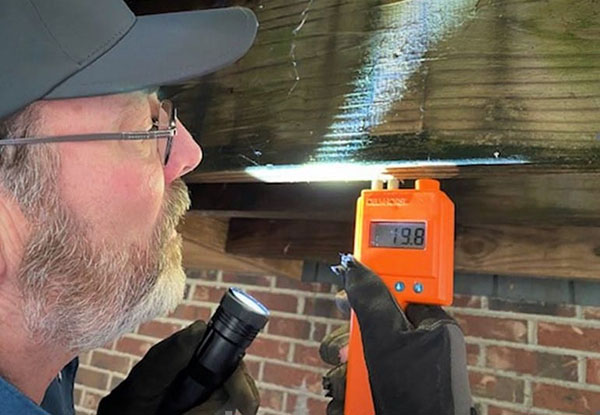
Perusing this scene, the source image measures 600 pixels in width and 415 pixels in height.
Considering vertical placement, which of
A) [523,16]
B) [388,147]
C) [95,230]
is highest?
[523,16]

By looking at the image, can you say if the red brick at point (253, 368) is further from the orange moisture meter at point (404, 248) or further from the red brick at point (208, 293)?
the orange moisture meter at point (404, 248)

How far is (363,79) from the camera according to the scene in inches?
24.1

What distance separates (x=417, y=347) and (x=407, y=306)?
5 cm

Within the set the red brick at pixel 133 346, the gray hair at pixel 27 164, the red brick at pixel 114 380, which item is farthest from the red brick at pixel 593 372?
the red brick at pixel 114 380

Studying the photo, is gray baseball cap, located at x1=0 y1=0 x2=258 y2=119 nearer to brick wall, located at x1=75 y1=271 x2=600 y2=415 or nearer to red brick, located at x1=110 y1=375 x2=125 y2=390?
brick wall, located at x1=75 y1=271 x2=600 y2=415

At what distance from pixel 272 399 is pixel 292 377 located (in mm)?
82

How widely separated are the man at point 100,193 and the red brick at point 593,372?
0.70 m

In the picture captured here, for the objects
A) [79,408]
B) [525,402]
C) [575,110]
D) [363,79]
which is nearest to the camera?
[575,110]

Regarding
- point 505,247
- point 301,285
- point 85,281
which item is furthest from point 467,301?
point 85,281

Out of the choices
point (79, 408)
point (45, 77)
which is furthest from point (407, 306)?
point (79, 408)

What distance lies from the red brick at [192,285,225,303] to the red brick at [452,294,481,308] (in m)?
0.68

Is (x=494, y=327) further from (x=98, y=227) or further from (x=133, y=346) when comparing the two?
(x=133, y=346)

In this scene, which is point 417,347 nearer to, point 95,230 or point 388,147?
point 388,147

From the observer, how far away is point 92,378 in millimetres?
1817
